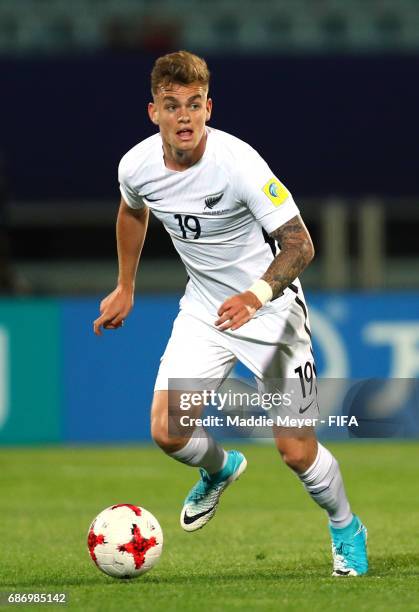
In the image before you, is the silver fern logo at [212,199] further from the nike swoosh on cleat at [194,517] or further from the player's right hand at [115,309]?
the nike swoosh on cleat at [194,517]

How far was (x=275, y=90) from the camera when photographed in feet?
49.2

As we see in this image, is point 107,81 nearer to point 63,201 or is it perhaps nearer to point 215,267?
point 63,201

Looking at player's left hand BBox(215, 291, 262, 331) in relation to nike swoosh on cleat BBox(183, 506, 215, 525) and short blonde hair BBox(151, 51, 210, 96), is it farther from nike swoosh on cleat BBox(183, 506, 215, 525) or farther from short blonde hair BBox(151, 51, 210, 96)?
nike swoosh on cleat BBox(183, 506, 215, 525)

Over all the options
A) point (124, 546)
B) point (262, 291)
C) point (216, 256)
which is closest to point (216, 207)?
point (216, 256)

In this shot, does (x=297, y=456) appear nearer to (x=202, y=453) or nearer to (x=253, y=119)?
(x=202, y=453)

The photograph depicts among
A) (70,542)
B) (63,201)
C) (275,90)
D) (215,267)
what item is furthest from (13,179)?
(215,267)

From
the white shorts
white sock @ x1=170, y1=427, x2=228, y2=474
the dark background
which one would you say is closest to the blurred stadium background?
the dark background

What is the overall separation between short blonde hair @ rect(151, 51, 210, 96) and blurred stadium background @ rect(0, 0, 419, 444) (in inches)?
273

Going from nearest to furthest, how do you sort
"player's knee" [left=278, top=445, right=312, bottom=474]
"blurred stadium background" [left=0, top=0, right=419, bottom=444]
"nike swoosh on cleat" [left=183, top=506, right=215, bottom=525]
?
"player's knee" [left=278, top=445, right=312, bottom=474], "nike swoosh on cleat" [left=183, top=506, right=215, bottom=525], "blurred stadium background" [left=0, top=0, right=419, bottom=444]

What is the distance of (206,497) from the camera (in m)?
6.30

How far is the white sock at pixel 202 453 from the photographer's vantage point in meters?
5.93

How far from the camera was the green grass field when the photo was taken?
202 inches

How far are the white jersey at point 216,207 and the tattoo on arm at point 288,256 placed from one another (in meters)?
0.04

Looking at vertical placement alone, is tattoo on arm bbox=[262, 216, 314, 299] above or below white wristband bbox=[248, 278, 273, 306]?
above
